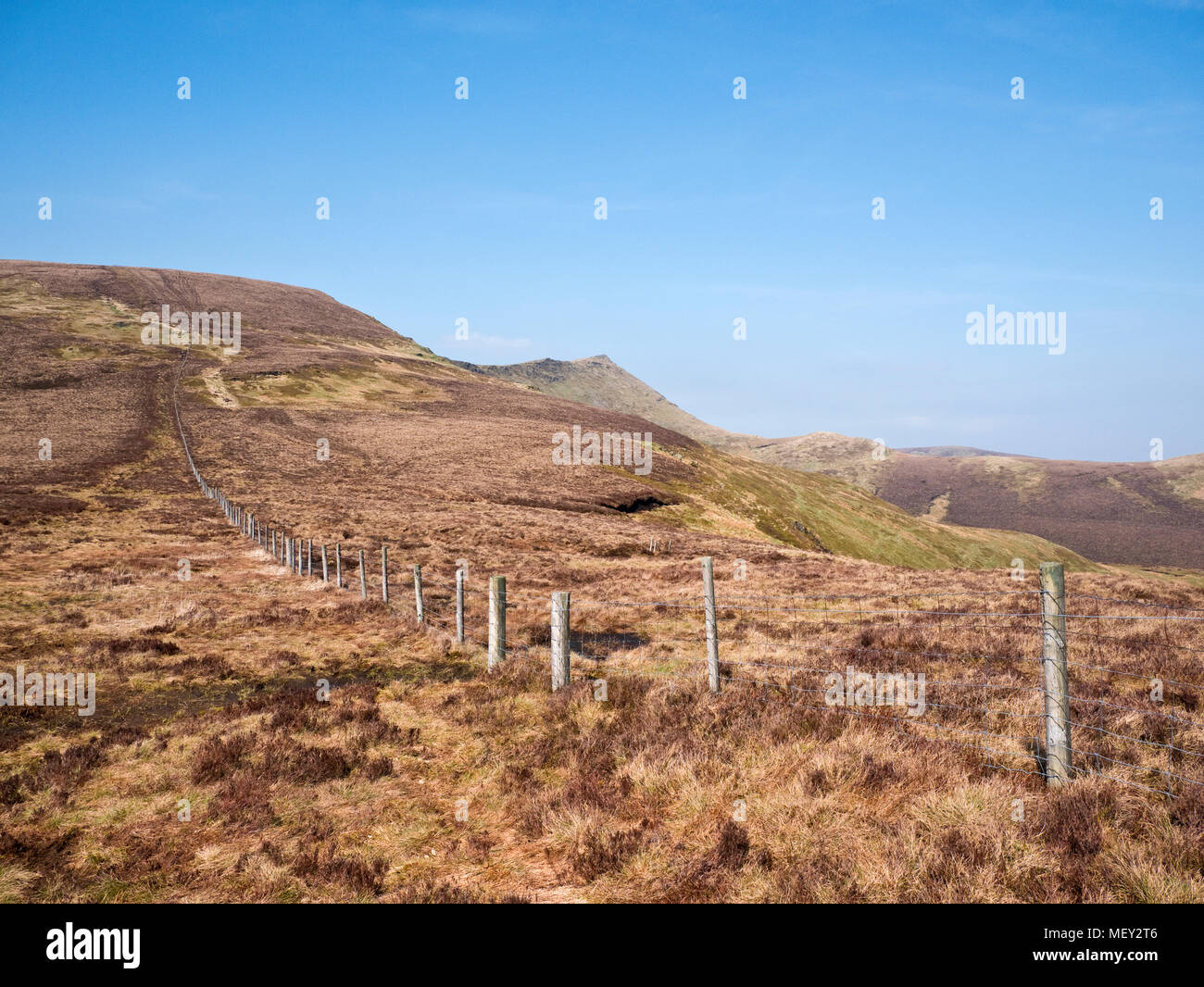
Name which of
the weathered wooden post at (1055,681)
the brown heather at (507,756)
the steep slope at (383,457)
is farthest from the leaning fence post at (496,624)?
the steep slope at (383,457)

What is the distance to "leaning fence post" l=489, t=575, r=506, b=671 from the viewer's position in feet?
39.1

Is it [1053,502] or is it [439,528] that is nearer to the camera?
[439,528]

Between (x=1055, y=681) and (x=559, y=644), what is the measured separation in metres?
6.51

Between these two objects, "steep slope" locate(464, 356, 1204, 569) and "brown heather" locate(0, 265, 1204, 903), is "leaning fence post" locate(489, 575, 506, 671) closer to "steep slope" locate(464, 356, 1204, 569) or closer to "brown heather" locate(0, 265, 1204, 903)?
"brown heather" locate(0, 265, 1204, 903)

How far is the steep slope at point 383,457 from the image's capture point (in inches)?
1651

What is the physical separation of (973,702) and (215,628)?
51.7ft

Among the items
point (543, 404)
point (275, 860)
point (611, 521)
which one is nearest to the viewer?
point (275, 860)

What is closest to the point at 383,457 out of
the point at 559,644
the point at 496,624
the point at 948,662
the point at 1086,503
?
the point at 496,624

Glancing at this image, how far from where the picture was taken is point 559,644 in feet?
34.0

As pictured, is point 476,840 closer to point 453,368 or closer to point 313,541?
point 313,541

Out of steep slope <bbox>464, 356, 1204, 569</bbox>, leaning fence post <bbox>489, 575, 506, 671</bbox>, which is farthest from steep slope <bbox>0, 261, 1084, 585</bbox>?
steep slope <bbox>464, 356, 1204, 569</bbox>

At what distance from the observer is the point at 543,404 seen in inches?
3984
